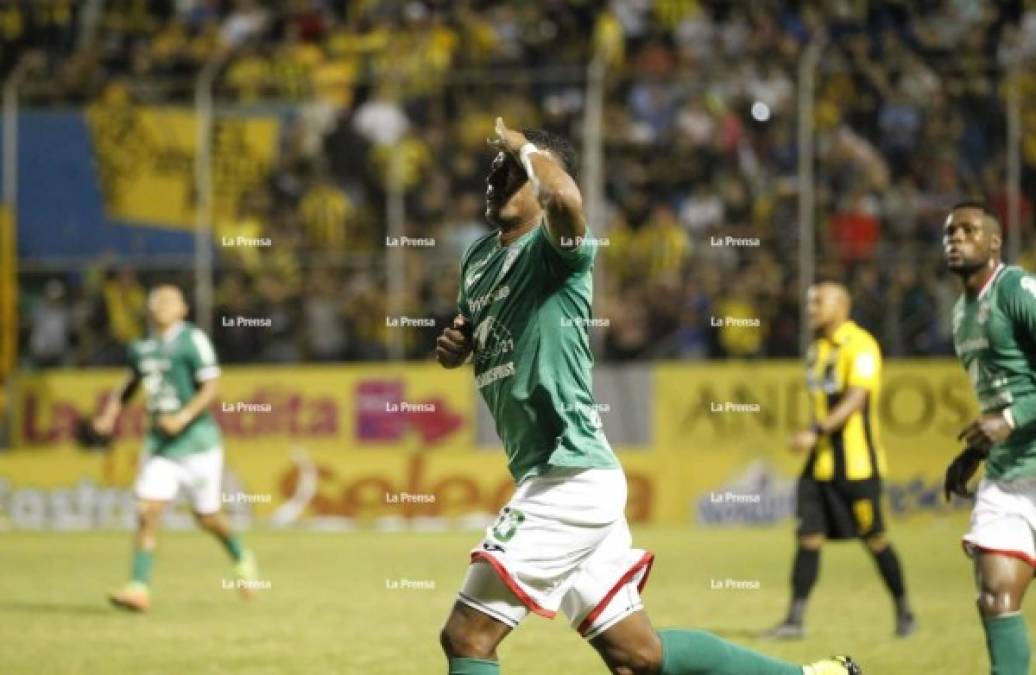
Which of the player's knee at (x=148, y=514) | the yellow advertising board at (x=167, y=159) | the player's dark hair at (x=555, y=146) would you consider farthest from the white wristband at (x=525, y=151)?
the yellow advertising board at (x=167, y=159)

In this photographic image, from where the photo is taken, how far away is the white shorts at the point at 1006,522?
7.84m

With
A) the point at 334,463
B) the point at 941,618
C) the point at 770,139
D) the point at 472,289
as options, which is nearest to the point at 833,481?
the point at 941,618

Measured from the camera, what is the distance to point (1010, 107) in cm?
1858

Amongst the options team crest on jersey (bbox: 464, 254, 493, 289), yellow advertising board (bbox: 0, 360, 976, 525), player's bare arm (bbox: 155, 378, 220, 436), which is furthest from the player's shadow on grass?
team crest on jersey (bbox: 464, 254, 493, 289)

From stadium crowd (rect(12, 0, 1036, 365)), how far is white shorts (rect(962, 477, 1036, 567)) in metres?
10.4

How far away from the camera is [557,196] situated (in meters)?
5.95

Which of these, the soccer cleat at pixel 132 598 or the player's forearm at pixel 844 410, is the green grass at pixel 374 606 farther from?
the player's forearm at pixel 844 410

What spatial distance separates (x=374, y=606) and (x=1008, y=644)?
658 centimetres

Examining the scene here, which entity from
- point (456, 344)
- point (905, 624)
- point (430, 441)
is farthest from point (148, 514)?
point (456, 344)

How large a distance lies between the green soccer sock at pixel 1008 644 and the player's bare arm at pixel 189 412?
24.9ft

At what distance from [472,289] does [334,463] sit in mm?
13800

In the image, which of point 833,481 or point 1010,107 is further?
point 1010,107

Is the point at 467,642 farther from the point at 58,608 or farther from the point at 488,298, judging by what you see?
the point at 58,608

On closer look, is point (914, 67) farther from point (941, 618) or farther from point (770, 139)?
point (941, 618)
